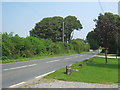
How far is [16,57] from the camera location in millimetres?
24156

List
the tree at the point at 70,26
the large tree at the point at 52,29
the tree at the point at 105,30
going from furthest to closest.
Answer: the tree at the point at 70,26
the large tree at the point at 52,29
the tree at the point at 105,30

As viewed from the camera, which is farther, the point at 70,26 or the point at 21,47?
the point at 70,26

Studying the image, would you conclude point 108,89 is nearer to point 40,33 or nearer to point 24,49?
point 24,49

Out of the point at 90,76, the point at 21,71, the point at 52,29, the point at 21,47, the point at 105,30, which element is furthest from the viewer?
the point at 52,29

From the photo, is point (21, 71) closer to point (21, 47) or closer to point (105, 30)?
point (105, 30)

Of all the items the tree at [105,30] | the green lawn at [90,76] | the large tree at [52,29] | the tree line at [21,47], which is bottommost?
the green lawn at [90,76]

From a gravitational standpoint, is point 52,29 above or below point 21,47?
above

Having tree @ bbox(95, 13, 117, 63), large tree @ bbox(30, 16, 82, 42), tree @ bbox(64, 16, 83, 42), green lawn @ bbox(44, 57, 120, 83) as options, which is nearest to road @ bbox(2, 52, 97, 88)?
green lawn @ bbox(44, 57, 120, 83)

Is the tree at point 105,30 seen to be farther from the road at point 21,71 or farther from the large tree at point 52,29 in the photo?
the large tree at point 52,29

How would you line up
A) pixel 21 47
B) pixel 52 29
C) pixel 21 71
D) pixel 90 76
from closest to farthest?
1. pixel 90 76
2. pixel 21 71
3. pixel 21 47
4. pixel 52 29

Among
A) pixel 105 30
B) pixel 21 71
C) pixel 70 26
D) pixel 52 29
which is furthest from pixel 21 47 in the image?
pixel 70 26

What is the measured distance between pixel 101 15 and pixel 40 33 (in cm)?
4234

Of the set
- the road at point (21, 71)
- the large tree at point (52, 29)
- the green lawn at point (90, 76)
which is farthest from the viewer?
the large tree at point (52, 29)

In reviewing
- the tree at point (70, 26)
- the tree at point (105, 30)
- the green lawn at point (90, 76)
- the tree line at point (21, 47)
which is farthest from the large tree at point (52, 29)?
the green lawn at point (90, 76)
